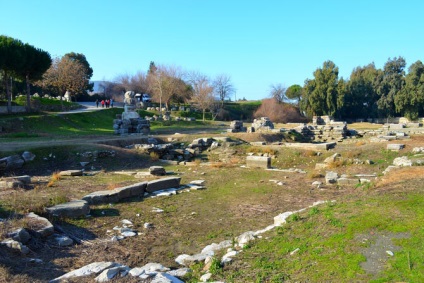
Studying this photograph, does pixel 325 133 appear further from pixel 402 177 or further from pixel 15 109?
pixel 15 109

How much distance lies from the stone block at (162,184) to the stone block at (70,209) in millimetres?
2629

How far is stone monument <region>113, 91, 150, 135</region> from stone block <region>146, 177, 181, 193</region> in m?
15.3

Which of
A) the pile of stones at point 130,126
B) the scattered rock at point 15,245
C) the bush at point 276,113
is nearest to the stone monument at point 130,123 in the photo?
the pile of stones at point 130,126

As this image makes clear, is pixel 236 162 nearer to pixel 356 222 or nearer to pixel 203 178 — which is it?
pixel 203 178

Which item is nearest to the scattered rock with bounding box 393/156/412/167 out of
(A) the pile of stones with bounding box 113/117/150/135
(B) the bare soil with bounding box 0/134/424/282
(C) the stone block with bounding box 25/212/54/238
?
(B) the bare soil with bounding box 0/134/424/282

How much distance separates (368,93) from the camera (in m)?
60.6

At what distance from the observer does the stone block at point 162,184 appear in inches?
462

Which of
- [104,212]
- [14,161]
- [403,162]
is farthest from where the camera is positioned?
[14,161]

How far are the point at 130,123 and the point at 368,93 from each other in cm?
4589

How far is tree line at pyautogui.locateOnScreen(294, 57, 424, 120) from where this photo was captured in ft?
180

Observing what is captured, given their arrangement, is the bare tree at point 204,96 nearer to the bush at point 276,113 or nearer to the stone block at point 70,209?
the bush at point 276,113

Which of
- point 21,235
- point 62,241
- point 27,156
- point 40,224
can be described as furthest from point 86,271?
point 27,156

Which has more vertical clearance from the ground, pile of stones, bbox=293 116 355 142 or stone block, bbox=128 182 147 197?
pile of stones, bbox=293 116 355 142

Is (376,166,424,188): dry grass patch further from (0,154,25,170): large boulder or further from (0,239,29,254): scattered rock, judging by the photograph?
(0,154,25,170): large boulder
